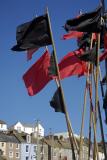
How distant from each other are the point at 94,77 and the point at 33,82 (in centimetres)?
164

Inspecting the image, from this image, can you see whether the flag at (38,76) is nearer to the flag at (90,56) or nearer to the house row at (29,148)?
the flag at (90,56)

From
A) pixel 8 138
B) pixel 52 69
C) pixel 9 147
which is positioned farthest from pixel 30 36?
pixel 8 138

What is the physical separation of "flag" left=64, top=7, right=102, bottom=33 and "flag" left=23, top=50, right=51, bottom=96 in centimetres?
129

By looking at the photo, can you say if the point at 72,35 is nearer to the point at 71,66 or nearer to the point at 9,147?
the point at 71,66

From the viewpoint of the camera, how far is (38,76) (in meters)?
12.1

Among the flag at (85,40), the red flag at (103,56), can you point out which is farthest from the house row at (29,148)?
the red flag at (103,56)

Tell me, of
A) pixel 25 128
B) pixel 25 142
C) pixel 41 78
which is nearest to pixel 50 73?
pixel 41 78

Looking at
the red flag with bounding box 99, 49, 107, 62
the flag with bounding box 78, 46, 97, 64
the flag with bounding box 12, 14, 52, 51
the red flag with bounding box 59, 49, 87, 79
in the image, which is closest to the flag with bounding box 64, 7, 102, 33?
the flag with bounding box 78, 46, 97, 64

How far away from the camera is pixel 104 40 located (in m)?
11.7

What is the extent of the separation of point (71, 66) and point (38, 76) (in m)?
0.95

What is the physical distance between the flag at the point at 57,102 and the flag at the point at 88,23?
1.33m

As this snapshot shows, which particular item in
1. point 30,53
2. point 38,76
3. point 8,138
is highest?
point 8,138

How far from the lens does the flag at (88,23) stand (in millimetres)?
11155

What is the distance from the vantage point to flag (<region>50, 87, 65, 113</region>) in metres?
10.9
